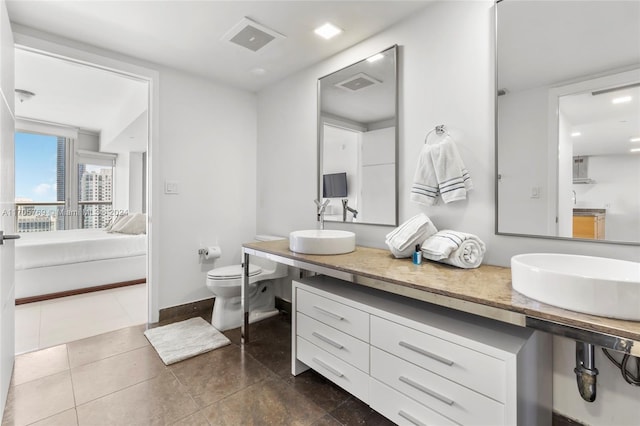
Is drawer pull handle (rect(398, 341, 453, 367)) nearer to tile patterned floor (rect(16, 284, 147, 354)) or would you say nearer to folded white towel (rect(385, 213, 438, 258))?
folded white towel (rect(385, 213, 438, 258))

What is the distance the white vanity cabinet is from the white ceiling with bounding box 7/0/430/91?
168 cm

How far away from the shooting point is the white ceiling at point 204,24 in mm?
1799

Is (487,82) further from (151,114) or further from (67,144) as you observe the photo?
(67,144)

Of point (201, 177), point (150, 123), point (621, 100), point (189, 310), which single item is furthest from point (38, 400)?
point (621, 100)

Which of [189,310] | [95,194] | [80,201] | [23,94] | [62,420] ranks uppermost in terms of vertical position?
A: [23,94]

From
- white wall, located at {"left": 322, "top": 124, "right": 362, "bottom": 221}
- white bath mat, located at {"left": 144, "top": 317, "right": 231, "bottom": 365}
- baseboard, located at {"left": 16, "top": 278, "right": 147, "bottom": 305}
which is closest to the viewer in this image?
white bath mat, located at {"left": 144, "top": 317, "right": 231, "bottom": 365}

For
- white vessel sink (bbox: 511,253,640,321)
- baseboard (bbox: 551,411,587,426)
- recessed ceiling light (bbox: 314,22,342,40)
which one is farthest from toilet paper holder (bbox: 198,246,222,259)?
baseboard (bbox: 551,411,587,426)

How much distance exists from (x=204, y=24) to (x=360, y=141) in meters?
1.30

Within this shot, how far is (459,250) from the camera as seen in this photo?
4.61 feet

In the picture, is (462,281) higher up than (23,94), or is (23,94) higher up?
(23,94)

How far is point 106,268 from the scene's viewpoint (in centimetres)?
368

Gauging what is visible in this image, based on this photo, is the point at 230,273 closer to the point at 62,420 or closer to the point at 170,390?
the point at 170,390

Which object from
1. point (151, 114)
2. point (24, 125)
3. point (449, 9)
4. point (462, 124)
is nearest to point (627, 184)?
point (462, 124)

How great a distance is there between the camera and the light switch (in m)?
2.65
